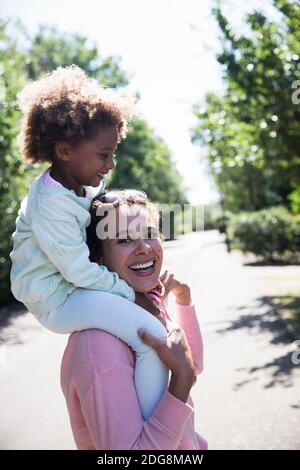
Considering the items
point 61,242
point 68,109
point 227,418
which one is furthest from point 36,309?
point 227,418

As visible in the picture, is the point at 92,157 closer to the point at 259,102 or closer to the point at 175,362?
the point at 175,362

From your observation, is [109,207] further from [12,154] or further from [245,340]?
[12,154]

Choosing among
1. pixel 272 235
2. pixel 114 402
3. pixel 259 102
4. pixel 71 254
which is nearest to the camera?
pixel 114 402

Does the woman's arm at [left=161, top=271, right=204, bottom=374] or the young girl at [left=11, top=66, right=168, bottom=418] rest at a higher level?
the young girl at [left=11, top=66, right=168, bottom=418]

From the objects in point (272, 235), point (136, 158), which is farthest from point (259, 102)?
point (136, 158)

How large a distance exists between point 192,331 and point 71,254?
674 millimetres

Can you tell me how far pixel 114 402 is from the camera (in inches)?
62.5

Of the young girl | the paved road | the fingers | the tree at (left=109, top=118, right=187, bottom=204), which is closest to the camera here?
the young girl

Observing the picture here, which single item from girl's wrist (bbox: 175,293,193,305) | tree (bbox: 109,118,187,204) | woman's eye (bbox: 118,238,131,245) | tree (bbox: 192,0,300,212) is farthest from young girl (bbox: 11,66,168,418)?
tree (bbox: 109,118,187,204)

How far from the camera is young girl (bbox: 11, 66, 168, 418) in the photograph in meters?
1.70

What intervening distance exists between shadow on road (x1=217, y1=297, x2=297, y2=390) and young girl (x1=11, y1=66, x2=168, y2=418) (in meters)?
5.85

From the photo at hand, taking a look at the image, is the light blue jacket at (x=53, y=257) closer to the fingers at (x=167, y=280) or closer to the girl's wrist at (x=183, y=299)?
the fingers at (x=167, y=280)

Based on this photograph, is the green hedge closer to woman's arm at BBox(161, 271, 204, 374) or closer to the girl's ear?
woman's arm at BBox(161, 271, 204, 374)

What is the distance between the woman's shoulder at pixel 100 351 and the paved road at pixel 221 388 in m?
4.15
